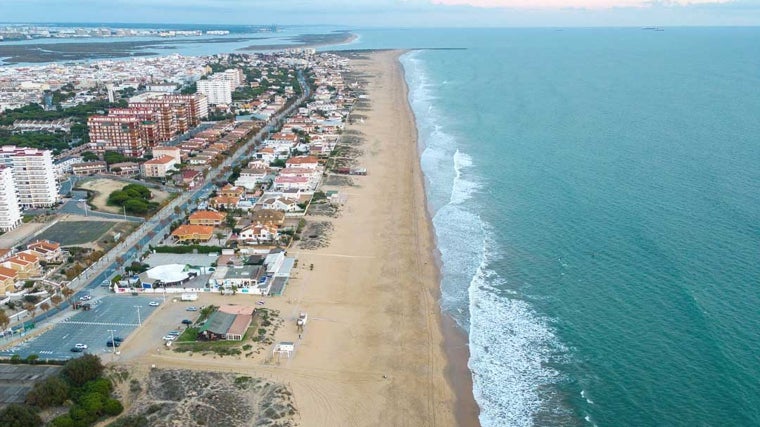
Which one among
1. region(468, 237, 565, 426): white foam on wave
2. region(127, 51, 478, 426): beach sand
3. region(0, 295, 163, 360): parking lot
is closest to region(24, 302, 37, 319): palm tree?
region(0, 295, 163, 360): parking lot

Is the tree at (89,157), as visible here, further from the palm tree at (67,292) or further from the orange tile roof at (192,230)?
the palm tree at (67,292)

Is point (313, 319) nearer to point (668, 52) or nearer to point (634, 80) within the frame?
point (634, 80)

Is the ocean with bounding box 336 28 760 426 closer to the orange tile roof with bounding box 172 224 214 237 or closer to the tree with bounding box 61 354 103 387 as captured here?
the tree with bounding box 61 354 103 387

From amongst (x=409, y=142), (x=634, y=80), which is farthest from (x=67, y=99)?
(x=634, y=80)

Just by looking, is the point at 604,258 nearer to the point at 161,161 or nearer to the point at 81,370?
the point at 81,370

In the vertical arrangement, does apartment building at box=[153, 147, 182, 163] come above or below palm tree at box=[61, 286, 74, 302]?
above

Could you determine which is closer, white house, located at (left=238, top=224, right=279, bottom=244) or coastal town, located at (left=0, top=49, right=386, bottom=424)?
coastal town, located at (left=0, top=49, right=386, bottom=424)
